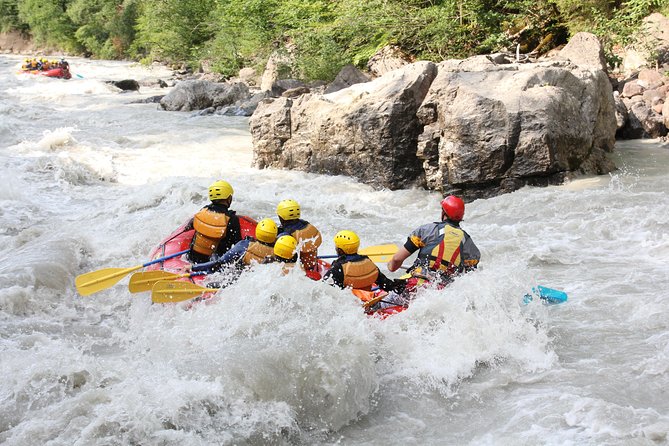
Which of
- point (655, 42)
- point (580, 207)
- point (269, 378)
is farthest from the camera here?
point (655, 42)

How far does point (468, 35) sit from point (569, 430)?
42.4 ft

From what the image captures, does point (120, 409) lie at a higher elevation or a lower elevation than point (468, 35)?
lower

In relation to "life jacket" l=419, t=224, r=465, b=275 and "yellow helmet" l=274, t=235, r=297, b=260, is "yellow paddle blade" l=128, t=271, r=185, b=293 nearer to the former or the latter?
"yellow helmet" l=274, t=235, r=297, b=260

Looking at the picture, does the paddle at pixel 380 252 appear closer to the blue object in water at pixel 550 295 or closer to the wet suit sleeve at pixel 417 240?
the wet suit sleeve at pixel 417 240

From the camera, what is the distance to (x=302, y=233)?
5.45 m

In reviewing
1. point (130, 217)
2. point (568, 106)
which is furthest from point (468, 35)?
point (130, 217)

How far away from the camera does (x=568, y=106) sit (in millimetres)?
8469

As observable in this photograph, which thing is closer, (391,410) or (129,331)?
(391,410)

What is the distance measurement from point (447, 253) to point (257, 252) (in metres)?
1.47

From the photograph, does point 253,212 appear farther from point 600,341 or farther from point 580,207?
point 600,341

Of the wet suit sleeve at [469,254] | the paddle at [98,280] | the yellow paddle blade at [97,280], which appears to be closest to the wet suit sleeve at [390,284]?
the wet suit sleeve at [469,254]

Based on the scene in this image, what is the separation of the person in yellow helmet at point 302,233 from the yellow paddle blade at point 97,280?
60.2 inches

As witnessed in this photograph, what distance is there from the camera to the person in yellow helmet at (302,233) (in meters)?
5.29

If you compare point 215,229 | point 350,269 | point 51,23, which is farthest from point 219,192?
point 51,23
